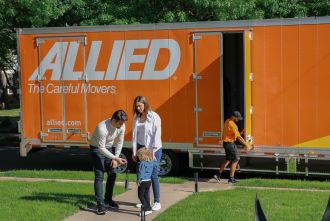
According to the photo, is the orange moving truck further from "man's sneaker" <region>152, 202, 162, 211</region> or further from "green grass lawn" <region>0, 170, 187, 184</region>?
"man's sneaker" <region>152, 202, 162, 211</region>

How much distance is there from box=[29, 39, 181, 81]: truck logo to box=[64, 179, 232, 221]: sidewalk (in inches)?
101

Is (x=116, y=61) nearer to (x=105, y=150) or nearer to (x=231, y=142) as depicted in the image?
(x=231, y=142)

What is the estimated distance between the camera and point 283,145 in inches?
442

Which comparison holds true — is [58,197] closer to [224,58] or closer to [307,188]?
[307,188]

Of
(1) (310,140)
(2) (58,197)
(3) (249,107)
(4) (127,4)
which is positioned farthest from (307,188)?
(4) (127,4)

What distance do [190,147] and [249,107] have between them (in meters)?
1.58

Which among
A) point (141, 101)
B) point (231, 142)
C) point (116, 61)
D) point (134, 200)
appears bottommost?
point (134, 200)

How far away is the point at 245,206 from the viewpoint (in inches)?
331

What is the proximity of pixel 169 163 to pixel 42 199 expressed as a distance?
368 centimetres

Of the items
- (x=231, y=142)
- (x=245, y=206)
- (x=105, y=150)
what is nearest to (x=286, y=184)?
(x=231, y=142)

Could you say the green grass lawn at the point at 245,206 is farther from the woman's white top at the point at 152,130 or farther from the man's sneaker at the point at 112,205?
the woman's white top at the point at 152,130

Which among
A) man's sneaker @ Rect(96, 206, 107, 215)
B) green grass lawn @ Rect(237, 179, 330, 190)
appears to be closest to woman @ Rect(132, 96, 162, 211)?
man's sneaker @ Rect(96, 206, 107, 215)

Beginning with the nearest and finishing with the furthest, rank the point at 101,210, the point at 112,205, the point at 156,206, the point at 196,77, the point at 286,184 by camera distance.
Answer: the point at 101,210, the point at 156,206, the point at 112,205, the point at 286,184, the point at 196,77

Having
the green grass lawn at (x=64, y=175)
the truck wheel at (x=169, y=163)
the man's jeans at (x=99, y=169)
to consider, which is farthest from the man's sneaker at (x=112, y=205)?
the truck wheel at (x=169, y=163)
